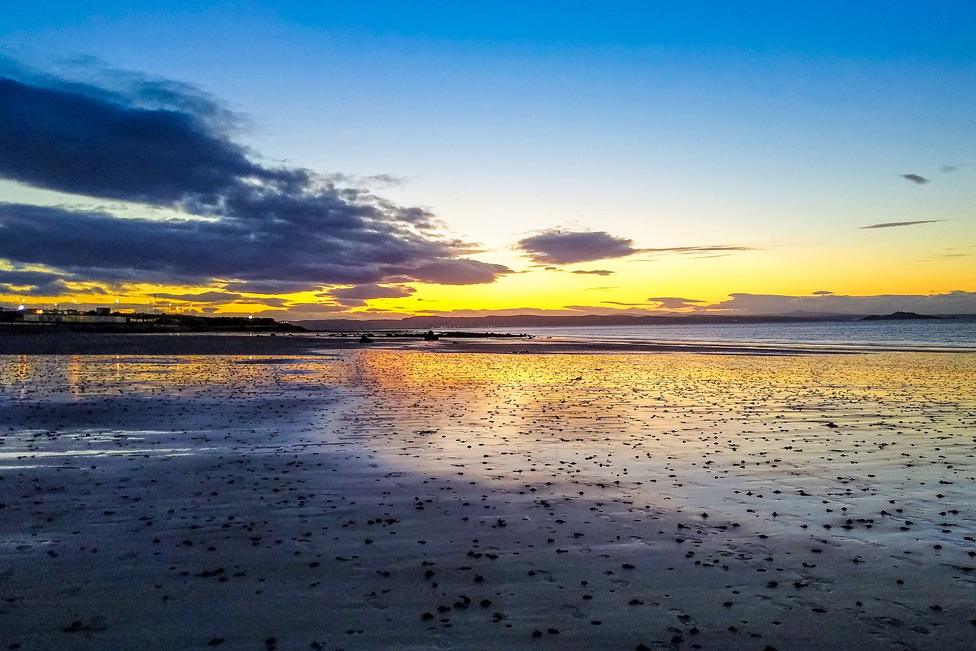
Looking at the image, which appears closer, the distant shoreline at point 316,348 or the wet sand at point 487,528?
the wet sand at point 487,528

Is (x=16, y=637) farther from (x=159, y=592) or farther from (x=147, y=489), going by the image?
(x=147, y=489)

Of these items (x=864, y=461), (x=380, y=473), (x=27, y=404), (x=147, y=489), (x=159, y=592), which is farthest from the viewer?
(x=27, y=404)

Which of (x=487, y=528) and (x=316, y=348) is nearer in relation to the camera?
(x=487, y=528)

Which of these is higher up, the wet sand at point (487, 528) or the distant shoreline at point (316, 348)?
the distant shoreline at point (316, 348)

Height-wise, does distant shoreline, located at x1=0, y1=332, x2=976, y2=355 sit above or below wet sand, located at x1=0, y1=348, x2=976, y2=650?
above

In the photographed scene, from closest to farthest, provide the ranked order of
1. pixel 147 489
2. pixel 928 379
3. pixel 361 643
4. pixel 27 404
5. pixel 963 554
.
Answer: pixel 361 643, pixel 963 554, pixel 147 489, pixel 27 404, pixel 928 379

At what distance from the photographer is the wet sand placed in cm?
771

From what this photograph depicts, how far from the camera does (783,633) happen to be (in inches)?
298

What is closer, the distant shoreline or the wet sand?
the wet sand

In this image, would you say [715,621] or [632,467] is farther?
[632,467]

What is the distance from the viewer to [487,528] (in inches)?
444

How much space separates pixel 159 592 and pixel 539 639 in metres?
5.05

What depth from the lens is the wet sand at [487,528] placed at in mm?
7707

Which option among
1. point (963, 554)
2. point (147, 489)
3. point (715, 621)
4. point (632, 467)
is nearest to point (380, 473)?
point (147, 489)
